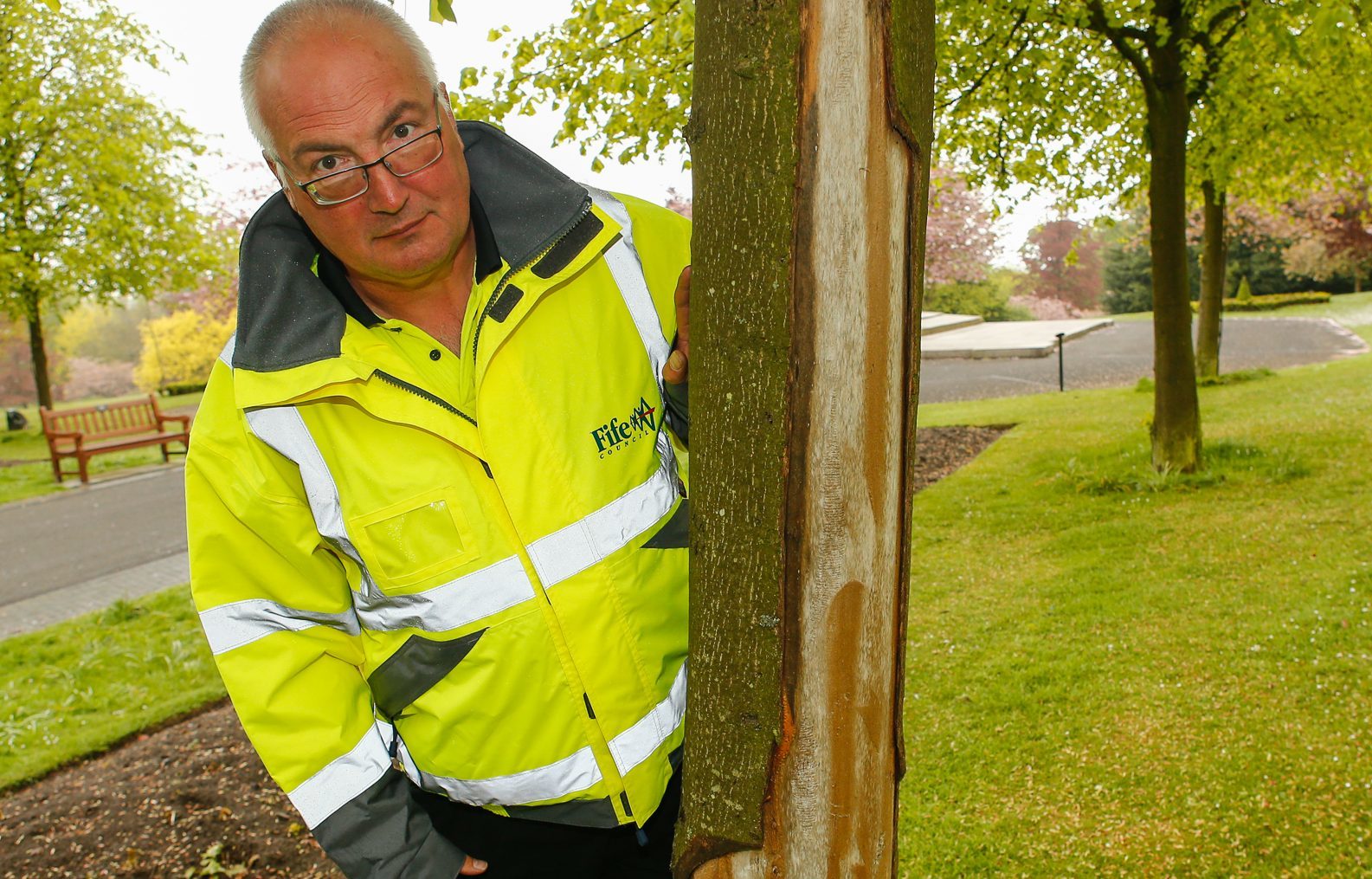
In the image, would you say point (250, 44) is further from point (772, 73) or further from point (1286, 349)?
point (1286, 349)

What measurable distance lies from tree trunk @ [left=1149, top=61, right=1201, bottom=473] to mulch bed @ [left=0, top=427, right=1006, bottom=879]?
6.91 m

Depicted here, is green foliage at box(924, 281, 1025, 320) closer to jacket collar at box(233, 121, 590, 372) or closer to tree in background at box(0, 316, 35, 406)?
jacket collar at box(233, 121, 590, 372)

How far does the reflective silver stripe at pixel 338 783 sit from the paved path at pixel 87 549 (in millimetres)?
7149

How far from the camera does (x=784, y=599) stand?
140 cm

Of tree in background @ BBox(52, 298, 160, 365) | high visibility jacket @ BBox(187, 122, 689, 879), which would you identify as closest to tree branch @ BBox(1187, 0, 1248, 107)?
high visibility jacket @ BBox(187, 122, 689, 879)

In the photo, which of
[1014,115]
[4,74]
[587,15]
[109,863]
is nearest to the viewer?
[109,863]

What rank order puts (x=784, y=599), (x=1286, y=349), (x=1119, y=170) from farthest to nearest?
(x=1286, y=349) < (x=1119, y=170) < (x=784, y=599)

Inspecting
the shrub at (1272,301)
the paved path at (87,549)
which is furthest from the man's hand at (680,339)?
the shrub at (1272,301)

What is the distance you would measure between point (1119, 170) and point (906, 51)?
32.1 ft

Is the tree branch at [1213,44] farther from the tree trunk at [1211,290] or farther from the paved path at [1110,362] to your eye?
the paved path at [1110,362]

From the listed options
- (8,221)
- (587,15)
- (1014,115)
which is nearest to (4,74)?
(8,221)

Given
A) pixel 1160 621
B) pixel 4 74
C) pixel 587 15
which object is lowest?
pixel 1160 621

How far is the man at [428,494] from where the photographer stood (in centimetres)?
166

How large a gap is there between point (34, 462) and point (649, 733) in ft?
65.0
